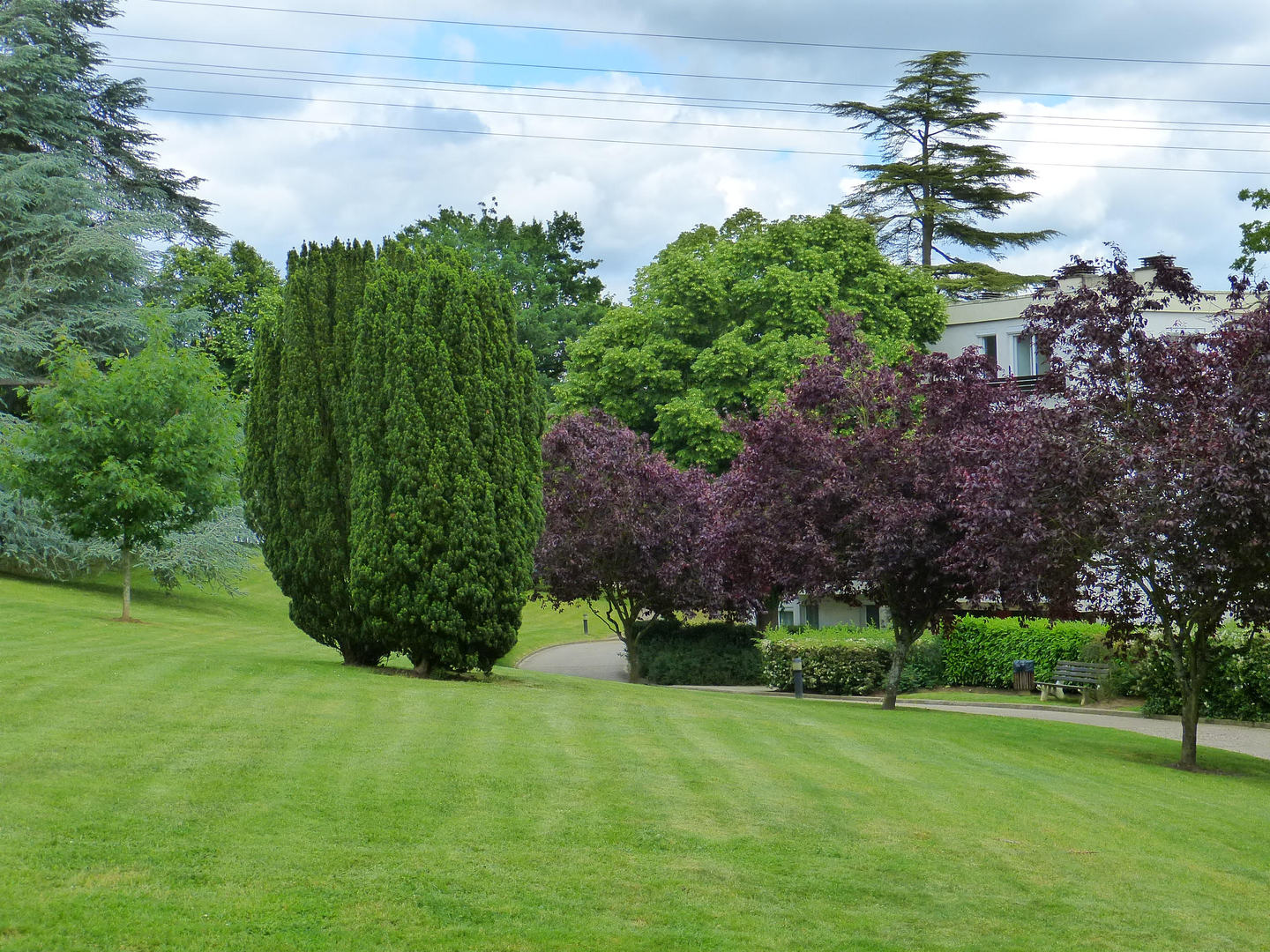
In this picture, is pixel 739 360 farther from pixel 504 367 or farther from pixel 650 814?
pixel 650 814

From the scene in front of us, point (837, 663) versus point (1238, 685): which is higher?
point (1238, 685)

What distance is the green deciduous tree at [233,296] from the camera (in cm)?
5309

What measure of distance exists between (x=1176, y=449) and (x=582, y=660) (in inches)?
996

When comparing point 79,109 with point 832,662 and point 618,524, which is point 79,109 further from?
point 832,662

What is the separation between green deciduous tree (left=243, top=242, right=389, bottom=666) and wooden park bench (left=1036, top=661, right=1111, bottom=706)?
14.6 m

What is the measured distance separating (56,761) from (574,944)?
4.71 meters

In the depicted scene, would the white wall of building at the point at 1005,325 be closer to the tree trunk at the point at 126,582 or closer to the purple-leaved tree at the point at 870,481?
the purple-leaved tree at the point at 870,481

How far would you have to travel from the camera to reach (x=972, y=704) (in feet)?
84.8

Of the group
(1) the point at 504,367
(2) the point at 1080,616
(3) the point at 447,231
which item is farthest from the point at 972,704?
(3) the point at 447,231

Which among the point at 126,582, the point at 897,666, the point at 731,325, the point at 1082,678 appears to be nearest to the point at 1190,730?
the point at 897,666

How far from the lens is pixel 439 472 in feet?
56.0

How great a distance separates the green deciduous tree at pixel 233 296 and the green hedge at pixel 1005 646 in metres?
31.2

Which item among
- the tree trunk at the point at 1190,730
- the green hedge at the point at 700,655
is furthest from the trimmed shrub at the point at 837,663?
the tree trunk at the point at 1190,730

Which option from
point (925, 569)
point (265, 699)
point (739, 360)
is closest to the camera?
point (265, 699)
